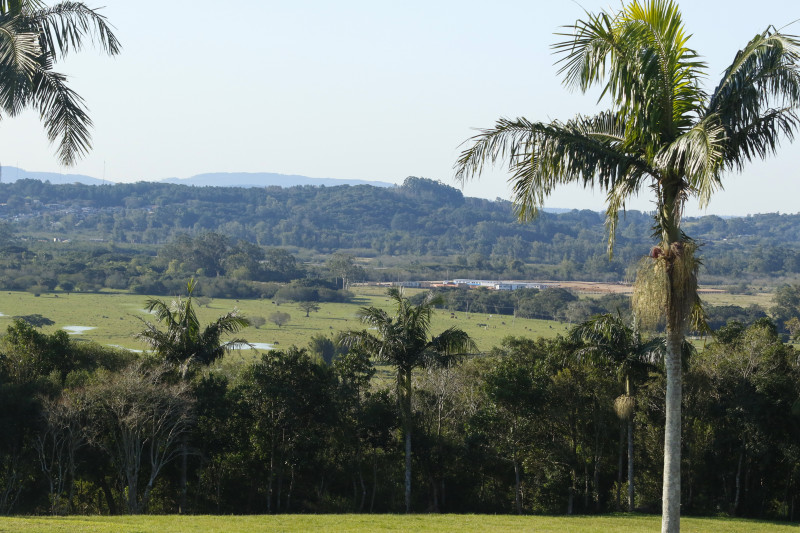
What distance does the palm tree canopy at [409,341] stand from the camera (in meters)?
18.1

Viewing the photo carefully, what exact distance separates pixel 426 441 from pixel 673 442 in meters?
12.0

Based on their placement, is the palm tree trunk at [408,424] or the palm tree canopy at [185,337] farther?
the palm tree trunk at [408,424]

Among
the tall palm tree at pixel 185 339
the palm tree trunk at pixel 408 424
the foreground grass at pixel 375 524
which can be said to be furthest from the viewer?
the palm tree trunk at pixel 408 424

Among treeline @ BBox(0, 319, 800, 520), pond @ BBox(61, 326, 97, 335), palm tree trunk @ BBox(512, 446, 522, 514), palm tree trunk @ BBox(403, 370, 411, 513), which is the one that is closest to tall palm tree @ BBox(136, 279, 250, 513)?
treeline @ BBox(0, 319, 800, 520)

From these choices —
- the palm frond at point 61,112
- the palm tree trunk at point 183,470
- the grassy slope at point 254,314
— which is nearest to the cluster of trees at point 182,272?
the grassy slope at point 254,314

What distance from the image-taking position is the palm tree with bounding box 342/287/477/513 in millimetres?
18094

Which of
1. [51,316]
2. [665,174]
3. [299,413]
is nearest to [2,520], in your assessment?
[299,413]

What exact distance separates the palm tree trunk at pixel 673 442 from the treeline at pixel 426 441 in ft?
→ 31.7

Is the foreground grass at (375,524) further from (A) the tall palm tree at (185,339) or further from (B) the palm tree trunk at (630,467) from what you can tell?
(A) the tall palm tree at (185,339)

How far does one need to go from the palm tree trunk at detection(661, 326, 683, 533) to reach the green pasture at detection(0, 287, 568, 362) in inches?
1747

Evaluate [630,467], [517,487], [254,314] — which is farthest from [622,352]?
[254,314]

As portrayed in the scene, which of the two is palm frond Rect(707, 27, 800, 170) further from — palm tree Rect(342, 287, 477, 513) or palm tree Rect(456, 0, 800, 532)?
palm tree Rect(342, 287, 477, 513)

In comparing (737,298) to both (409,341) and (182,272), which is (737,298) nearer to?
(182,272)

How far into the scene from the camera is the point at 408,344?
18094mm
